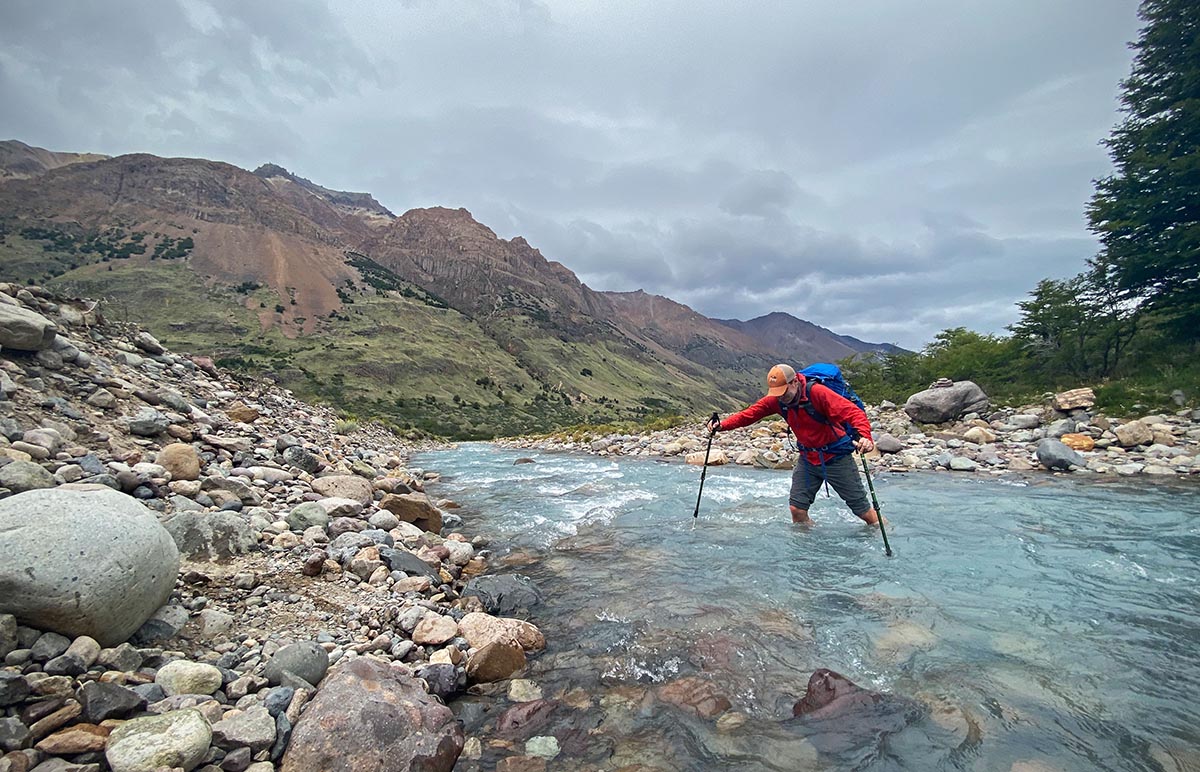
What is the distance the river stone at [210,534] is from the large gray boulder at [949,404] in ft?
82.7

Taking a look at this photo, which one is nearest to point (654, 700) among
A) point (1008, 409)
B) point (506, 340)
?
point (1008, 409)

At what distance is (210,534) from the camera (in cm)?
555

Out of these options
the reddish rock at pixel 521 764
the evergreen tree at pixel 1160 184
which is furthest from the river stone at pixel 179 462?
the evergreen tree at pixel 1160 184

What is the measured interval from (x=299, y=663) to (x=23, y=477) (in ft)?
11.5

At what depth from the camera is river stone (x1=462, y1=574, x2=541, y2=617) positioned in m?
6.35

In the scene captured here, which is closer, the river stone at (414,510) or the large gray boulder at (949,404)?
the river stone at (414,510)

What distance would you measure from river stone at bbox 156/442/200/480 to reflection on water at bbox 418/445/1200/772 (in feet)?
16.1

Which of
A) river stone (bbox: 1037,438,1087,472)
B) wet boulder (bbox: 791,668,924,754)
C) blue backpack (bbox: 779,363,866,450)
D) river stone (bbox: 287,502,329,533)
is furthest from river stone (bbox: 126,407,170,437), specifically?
river stone (bbox: 1037,438,1087,472)

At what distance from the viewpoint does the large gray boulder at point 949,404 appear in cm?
2158

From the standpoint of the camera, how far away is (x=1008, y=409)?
66.4 feet

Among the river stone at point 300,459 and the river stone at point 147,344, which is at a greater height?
the river stone at point 147,344

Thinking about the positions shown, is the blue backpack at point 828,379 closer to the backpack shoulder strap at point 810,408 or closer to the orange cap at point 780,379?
the backpack shoulder strap at point 810,408

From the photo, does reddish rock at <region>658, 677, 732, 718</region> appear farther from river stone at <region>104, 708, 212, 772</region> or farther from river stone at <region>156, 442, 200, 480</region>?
river stone at <region>156, 442, 200, 480</region>

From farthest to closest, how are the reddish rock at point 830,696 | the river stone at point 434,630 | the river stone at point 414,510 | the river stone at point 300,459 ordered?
1. the river stone at point 300,459
2. the river stone at point 414,510
3. the river stone at point 434,630
4. the reddish rock at point 830,696
